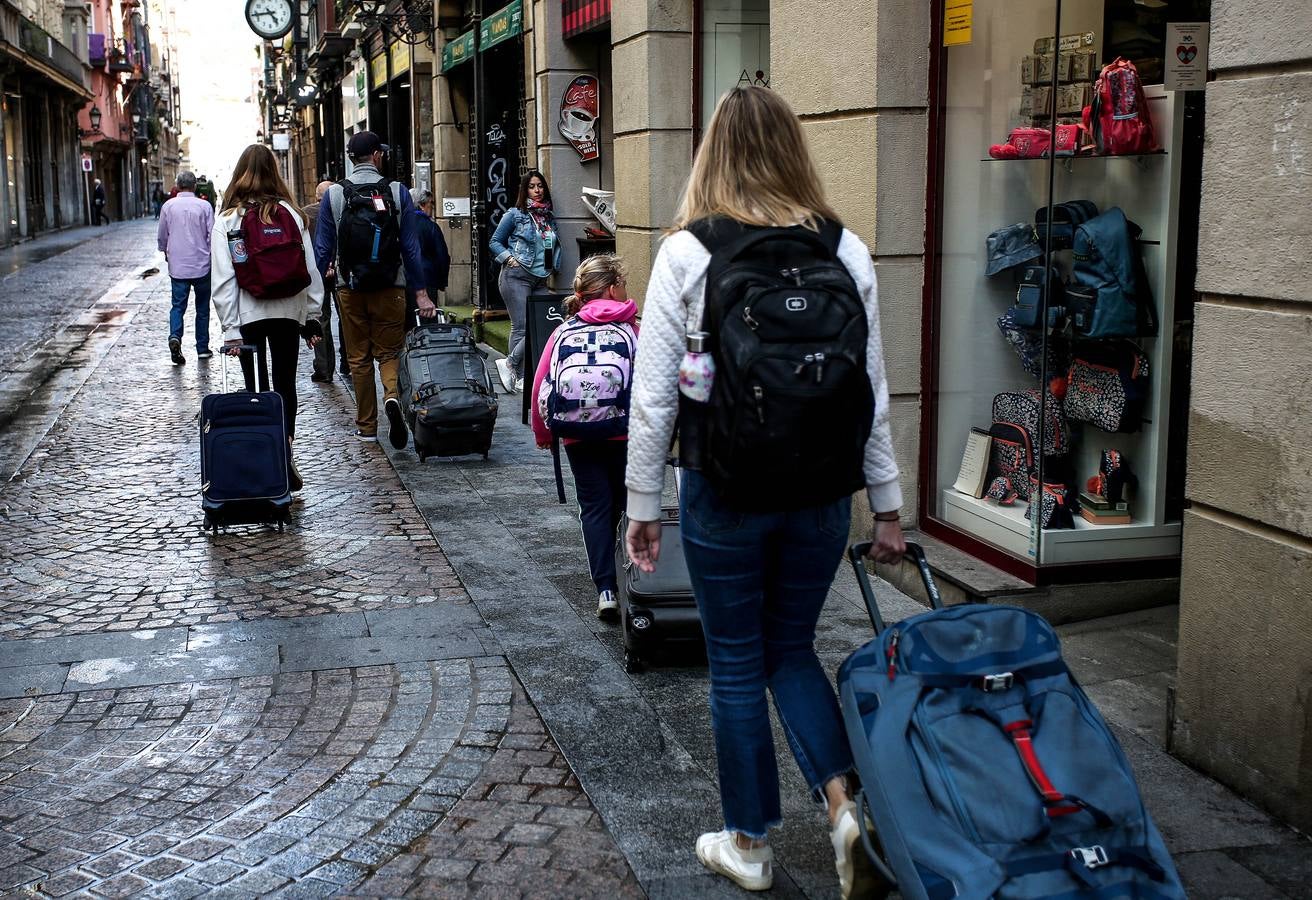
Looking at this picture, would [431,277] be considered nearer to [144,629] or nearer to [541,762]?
[144,629]

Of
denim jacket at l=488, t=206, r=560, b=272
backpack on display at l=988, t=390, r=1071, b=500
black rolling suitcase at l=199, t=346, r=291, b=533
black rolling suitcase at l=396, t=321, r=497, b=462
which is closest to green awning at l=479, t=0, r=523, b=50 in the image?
denim jacket at l=488, t=206, r=560, b=272

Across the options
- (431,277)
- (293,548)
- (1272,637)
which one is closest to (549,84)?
(431,277)

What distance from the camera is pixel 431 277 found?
37.8ft

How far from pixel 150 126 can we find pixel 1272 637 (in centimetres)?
9839

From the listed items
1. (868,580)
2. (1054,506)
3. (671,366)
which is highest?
(671,366)

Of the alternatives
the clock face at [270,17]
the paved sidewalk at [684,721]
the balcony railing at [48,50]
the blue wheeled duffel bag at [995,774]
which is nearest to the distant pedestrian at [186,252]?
the paved sidewalk at [684,721]

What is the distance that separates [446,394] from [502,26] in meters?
7.46

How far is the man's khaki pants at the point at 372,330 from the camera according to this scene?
32.0ft

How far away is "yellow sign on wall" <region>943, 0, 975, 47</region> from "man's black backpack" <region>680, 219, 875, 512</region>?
3388 millimetres

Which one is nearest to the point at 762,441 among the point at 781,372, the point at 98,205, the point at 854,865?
the point at 781,372

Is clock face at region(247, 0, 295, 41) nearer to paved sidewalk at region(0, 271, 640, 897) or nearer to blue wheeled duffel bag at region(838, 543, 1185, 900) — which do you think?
paved sidewalk at region(0, 271, 640, 897)

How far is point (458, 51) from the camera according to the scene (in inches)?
708

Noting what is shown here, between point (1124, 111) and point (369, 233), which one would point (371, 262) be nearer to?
point (369, 233)

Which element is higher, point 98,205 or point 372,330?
point 98,205
